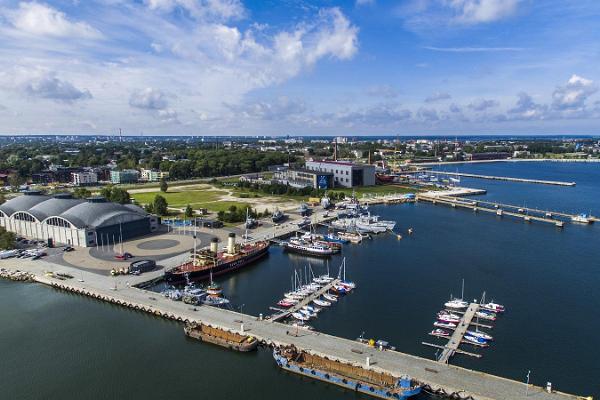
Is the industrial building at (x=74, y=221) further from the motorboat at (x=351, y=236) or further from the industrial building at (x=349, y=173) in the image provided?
the industrial building at (x=349, y=173)

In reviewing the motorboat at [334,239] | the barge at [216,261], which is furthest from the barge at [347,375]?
the motorboat at [334,239]

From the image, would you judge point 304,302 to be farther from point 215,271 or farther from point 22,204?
point 22,204

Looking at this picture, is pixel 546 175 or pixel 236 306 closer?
pixel 236 306

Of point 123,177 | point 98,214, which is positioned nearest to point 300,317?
point 98,214

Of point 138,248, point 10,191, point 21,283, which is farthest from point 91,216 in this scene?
point 10,191

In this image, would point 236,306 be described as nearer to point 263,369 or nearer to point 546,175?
point 263,369
